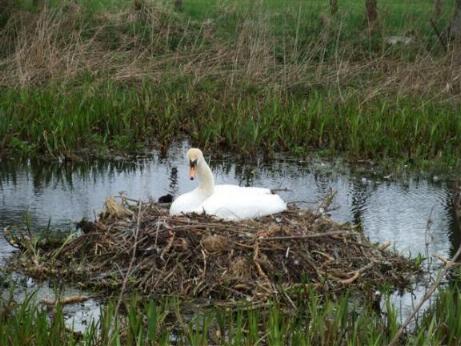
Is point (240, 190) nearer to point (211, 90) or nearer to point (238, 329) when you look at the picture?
point (238, 329)

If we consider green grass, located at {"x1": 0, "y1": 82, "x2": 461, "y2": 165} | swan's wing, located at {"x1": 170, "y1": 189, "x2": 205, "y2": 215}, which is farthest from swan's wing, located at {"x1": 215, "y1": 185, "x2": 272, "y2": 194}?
green grass, located at {"x1": 0, "y1": 82, "x2": 461, "y2": 165}

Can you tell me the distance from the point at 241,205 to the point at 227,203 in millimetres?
110

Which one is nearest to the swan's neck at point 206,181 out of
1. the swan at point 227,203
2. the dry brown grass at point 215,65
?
the swan at point 227,203

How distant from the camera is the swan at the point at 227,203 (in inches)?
328

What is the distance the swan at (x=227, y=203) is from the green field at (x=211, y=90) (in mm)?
3774

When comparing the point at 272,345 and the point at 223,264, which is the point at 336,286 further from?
the point at 272,345

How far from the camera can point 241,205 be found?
330 inches

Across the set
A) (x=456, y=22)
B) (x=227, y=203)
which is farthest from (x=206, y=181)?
(x=456, y=22)

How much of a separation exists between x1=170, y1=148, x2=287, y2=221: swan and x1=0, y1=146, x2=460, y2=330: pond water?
0.73 m

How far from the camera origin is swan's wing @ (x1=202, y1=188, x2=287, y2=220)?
328 inches

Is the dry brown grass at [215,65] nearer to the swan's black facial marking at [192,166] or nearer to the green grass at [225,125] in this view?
the green grass at [225,125]

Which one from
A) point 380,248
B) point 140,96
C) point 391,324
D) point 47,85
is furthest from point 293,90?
point 391,324

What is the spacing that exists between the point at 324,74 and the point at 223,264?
9.04m

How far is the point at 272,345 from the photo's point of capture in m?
5.55
